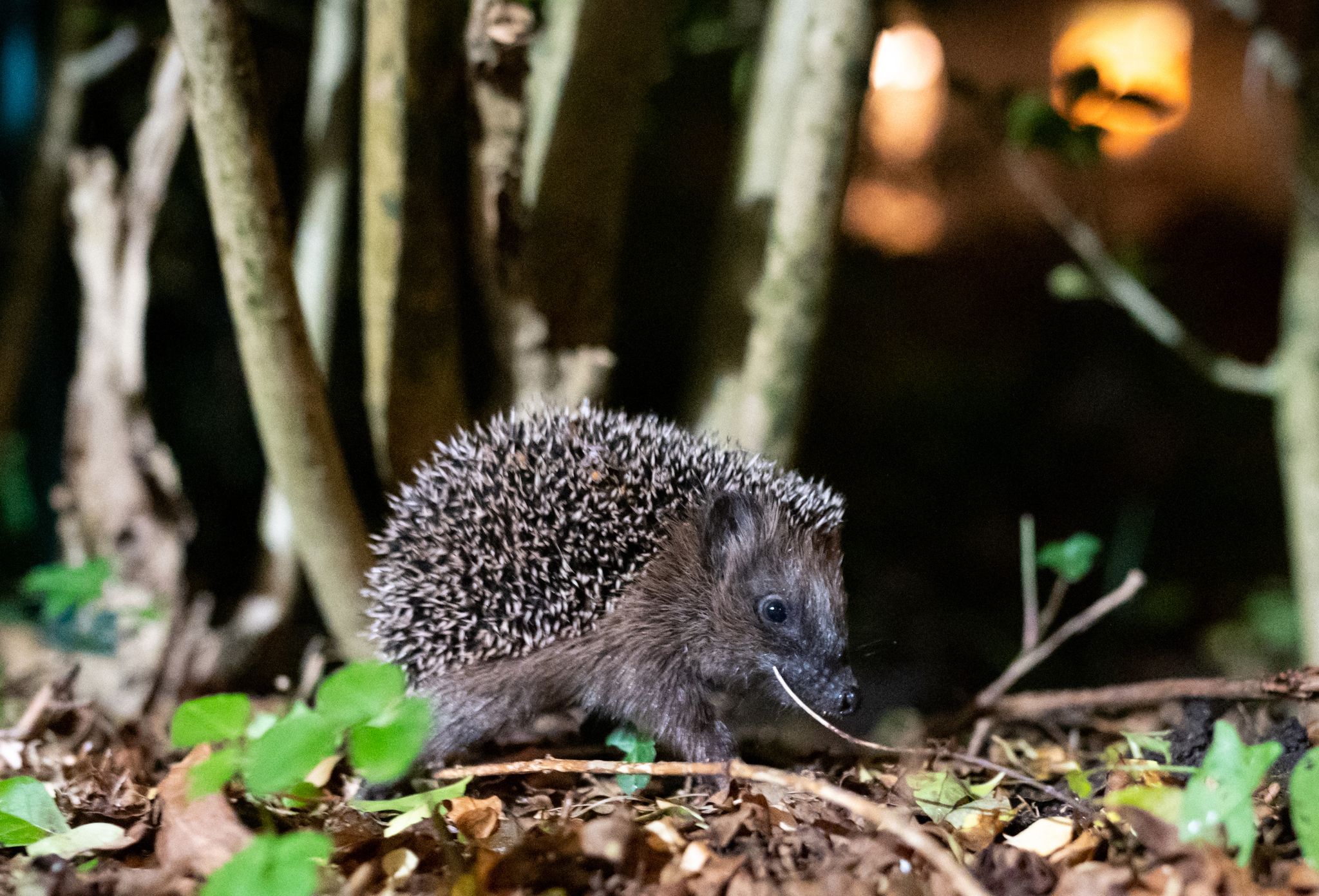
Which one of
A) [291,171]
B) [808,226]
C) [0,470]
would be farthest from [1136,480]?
[0,470]

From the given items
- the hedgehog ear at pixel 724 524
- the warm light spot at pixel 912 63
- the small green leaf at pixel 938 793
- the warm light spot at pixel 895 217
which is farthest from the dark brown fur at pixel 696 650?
the warm light spot at pixel 895 217

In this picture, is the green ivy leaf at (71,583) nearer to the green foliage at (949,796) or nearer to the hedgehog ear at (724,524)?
the hedgehog ear at (724,524)

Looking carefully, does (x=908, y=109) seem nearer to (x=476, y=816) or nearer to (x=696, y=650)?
(x=696, y=650)

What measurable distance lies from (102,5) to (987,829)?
18.5 feet

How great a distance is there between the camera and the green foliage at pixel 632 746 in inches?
116

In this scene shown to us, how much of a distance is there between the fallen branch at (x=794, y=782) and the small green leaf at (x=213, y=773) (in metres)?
0.73

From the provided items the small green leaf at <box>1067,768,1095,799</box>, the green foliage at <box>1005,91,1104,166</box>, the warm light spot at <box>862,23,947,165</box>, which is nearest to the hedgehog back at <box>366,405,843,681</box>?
the small green leaf at <box>1067,768,1095,799</box>

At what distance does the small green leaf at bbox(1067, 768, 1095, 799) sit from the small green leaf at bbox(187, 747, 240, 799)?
241 cm

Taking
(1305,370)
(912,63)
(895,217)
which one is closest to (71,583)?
(1305,370)

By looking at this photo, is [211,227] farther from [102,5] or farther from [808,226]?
[808,226]

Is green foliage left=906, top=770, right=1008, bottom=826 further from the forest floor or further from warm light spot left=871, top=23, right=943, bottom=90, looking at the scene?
warm light spot left=871, top=23, right=943, bottom=90

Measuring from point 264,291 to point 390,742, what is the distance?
1612 millimetres

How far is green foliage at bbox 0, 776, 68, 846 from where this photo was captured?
2.56 m

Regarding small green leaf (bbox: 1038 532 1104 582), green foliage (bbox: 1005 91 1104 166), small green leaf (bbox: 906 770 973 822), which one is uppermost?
green foliage (bbox: 1005 91 1104 166)
